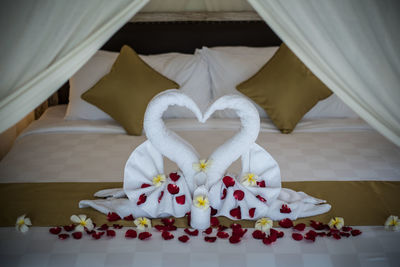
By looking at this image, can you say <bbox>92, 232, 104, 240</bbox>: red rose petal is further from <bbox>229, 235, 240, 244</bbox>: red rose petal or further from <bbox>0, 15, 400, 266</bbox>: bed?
<bbox>229, 235, 240, 244</bbox>: red rose petal

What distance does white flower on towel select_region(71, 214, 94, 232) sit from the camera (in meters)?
1.55

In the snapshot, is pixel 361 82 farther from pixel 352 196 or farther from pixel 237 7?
pixel 237 7

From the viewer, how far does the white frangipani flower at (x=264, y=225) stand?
1.56 metres

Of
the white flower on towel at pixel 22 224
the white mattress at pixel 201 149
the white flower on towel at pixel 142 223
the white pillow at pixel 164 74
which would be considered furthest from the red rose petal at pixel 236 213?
the white pillow at pixel 164 74

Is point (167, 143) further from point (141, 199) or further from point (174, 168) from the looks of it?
point (174, 168)

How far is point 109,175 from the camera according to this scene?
6.57 ft

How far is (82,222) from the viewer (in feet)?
5.13

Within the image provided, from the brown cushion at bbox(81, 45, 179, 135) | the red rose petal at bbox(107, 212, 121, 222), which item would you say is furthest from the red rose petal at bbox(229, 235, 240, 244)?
the brown cushion at bbox(81, 45, 179, 135)

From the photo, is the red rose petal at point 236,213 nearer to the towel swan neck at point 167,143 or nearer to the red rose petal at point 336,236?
the towel swan neck at point 167,143

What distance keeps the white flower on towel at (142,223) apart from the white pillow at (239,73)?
132cm

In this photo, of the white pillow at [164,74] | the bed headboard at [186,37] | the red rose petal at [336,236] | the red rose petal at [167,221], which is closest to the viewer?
the red rose petal at [336,236]

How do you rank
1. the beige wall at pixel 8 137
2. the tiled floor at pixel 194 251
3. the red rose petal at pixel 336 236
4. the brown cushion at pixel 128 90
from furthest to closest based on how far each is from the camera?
the beige wall at pixel 8 137 → the brown cushion at pixel 128 90 → the red rose petal at pixel 336 236 → the tiled floor at pixel 194 251

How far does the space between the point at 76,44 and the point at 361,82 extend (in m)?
0.91

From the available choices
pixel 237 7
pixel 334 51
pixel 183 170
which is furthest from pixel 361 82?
pixel 237 7
